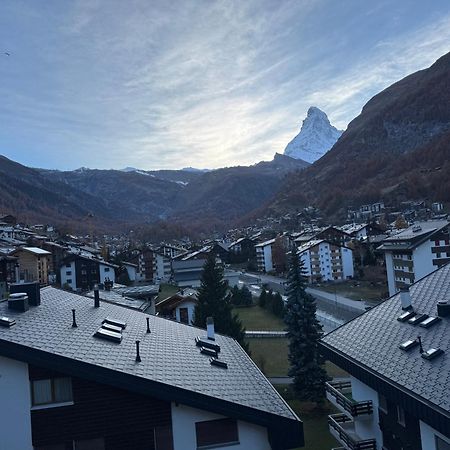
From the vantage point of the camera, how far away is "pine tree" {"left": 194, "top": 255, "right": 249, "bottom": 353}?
2961cm

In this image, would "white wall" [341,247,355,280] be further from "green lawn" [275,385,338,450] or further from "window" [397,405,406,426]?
"window" [397,405,406,426]

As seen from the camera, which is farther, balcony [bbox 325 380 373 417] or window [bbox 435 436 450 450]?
balcony [bbox 325 380 373 417]

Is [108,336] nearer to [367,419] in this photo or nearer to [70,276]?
[367,419]

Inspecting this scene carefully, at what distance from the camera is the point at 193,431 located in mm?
9484

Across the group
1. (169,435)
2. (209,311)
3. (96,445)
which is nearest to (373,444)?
(169,435)

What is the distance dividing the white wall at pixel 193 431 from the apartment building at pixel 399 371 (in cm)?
343

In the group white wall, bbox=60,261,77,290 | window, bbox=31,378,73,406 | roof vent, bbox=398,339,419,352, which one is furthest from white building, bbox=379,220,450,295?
white wall, bbox=60,261,77,290

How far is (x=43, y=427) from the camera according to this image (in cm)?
916

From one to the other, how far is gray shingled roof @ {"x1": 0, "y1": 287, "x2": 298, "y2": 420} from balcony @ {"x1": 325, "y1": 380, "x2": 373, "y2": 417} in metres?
3.61

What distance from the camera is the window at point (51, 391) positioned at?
929 cm

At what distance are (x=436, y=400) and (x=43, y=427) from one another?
7797mm

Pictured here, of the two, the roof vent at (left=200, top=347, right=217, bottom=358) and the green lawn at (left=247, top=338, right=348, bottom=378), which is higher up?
the roof vent at (left=200, top=347, right=217, bottom=358)

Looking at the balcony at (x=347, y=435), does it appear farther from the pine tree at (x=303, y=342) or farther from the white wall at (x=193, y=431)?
the pine tree at (x=303, y=342)

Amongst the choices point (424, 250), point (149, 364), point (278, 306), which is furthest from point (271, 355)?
point (424, 250)
